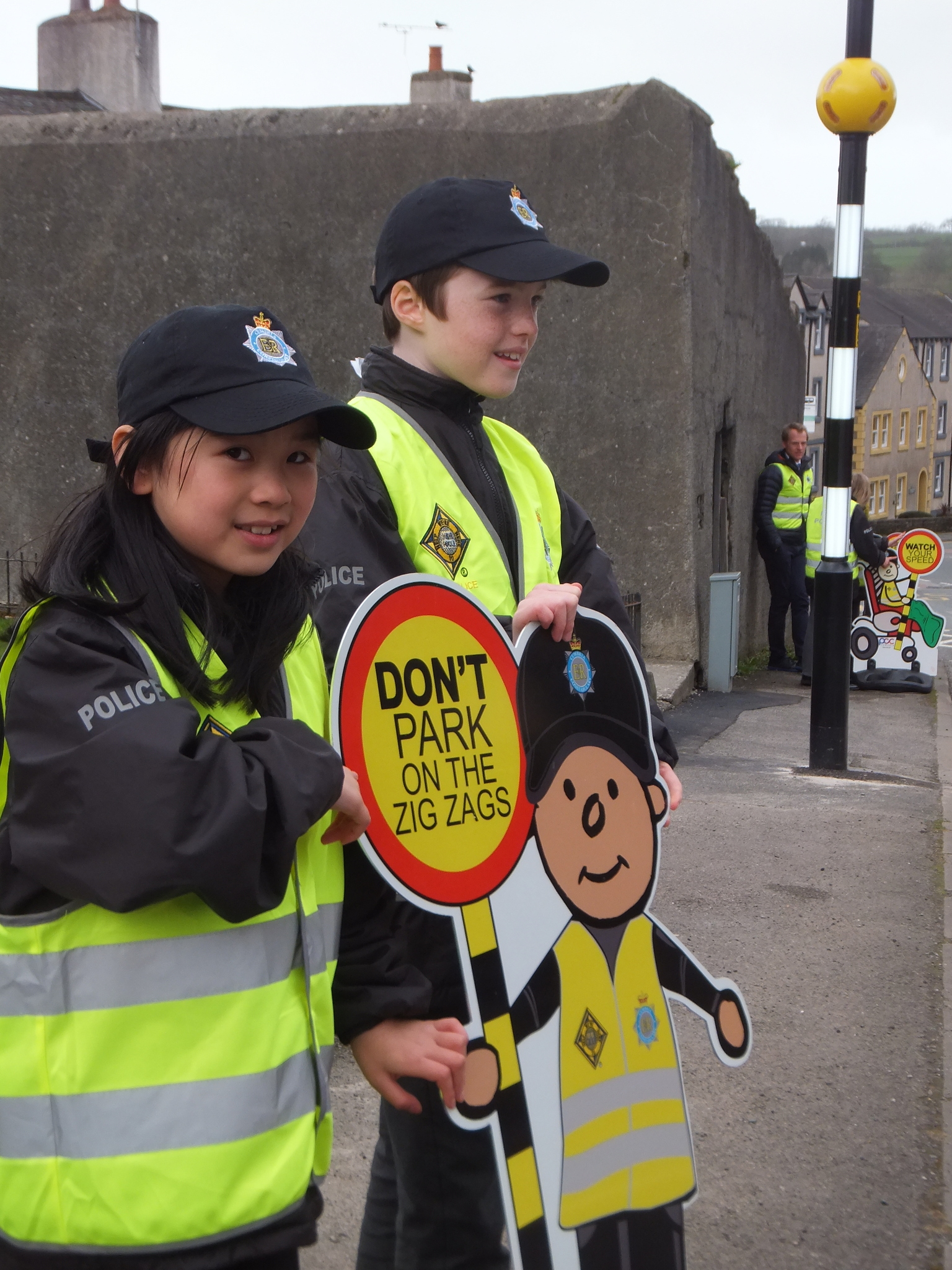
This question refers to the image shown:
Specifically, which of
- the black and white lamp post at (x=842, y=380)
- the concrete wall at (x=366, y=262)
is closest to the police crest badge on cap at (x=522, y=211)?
the black and white lamp post at (x=842, y=380)

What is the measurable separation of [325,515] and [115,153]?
8539mm

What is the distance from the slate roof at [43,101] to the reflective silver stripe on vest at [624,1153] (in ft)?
48.1

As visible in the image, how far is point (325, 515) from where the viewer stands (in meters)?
2.13

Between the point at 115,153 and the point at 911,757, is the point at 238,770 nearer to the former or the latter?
the point at 911,757

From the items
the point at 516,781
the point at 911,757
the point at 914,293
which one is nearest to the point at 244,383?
the point at 516,781

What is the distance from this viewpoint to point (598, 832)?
211 centimetres

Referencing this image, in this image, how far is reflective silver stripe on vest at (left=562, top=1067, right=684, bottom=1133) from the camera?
→ 1946mm

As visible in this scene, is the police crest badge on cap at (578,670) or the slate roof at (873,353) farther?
the slate roof at (873,353)

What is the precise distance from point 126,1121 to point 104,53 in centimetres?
2170

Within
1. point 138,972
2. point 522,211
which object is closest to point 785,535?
point 522,211

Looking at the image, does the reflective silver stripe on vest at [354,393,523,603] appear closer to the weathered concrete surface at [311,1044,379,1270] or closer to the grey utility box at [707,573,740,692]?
the weathered concrete surface at [311,1044,379,1270]

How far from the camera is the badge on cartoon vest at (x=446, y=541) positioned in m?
2.22

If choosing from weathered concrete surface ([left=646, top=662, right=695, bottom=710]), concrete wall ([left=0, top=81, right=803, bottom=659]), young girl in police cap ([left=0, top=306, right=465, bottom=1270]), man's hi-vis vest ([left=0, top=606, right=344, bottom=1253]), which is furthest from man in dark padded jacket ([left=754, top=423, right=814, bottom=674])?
man's hi-vis vest ([left=0, top=606, right=344, bottom=1253])

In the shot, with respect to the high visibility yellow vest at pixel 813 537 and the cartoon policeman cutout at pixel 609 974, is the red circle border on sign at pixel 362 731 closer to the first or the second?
the cartoon policeman cutout at pixel 609 974
